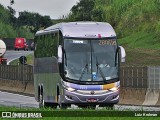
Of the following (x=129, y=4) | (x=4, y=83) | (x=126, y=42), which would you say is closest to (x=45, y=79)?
(x=4, y=83)

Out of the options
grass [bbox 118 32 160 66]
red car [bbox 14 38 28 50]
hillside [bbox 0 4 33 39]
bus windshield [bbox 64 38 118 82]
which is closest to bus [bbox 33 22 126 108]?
bus windshield [bbox 64 38 118 82]

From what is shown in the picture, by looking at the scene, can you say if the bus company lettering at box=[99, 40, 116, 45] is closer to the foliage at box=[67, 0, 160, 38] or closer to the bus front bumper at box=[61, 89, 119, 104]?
the bus front bumper at box=[61, 89, 119, 104]

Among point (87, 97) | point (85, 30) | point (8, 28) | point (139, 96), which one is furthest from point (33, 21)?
point (87, 97)

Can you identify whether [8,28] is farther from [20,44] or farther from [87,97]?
[87,97]

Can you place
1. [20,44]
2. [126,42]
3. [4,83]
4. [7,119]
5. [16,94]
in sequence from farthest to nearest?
[20,44] → [126,42] → [4,83] → [16,94] → [7,119]

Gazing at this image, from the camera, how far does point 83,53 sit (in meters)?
28.9

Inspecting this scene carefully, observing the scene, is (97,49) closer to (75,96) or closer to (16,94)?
(75,96)

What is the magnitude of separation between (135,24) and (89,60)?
4923cm

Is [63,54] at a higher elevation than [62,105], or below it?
higher

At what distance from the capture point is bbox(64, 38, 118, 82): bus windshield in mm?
28719

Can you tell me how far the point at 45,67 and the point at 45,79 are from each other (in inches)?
28.5

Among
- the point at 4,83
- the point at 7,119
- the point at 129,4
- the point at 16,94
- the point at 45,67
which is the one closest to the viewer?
the point at 7,119

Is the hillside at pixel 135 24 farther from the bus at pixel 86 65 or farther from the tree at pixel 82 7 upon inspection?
the bus at pixel 86 65

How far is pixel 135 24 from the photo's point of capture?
254 feet
